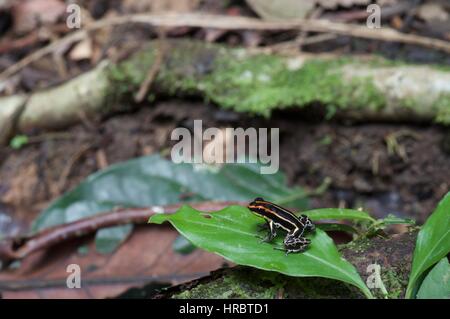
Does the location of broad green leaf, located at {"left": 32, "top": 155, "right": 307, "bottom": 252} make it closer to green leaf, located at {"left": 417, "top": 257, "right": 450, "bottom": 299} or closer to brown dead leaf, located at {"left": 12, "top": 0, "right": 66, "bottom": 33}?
green leaf, located at {"left": 417, "top": 257, "right": 450, "bottom": 299}

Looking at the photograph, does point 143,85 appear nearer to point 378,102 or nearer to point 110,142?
point 110,142

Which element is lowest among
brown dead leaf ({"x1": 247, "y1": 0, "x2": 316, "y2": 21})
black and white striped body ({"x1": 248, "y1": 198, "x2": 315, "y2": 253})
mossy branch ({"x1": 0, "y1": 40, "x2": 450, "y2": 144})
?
black and white striped body ({"x1": 248, "y1": 198, "x2": 315, "y2": 253})

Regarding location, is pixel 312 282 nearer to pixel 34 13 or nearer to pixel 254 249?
pixel 254 249

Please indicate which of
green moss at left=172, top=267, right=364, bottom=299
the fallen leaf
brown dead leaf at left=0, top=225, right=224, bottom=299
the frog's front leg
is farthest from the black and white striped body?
the fallen leaf

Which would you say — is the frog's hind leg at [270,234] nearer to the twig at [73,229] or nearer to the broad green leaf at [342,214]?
the broad green leaf at [342,214]

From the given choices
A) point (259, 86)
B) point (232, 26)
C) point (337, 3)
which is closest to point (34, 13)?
point (232, 26)
